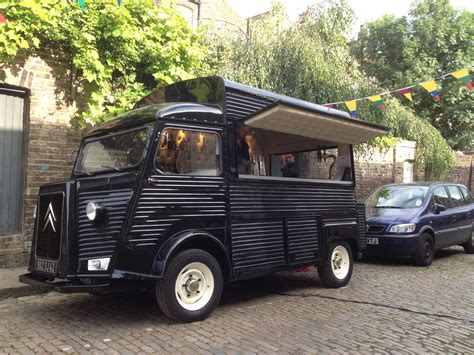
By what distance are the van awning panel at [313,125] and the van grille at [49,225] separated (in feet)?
8.07

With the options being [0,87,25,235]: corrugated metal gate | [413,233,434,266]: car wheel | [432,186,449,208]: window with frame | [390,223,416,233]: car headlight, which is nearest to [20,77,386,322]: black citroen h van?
[0,87,25,235]: corrugated metal gate

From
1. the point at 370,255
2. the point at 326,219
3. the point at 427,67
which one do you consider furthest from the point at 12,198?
the point at 427,67

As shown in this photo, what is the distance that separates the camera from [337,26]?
1289cm

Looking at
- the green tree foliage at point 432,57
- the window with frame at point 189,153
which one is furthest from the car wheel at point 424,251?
the green tree foliage at point 432,57

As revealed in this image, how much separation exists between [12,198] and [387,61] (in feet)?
63.7

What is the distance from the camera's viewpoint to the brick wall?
25.1 ft

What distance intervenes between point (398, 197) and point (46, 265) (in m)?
7.53

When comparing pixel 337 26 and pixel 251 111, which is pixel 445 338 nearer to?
pixel 251 111

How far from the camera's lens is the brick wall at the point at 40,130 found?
7.65 metres

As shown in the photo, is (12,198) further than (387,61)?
No

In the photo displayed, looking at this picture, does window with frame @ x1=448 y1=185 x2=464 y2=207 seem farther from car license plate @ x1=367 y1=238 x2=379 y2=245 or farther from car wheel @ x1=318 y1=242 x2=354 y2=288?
car wheel @ x1=318 y1=242 x2=354 y2=288

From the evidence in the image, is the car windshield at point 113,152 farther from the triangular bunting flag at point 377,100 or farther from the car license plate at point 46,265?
the triangular bunting flag at point 377,100

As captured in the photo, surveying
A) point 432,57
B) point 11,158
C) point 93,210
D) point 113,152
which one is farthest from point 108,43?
point 432,57

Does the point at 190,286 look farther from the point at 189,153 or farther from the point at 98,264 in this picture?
the point at 189,153
